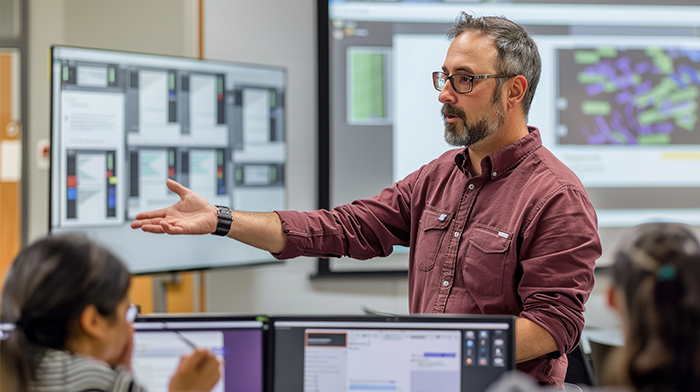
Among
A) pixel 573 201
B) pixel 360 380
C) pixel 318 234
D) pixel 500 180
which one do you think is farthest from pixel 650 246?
pixel 318 234

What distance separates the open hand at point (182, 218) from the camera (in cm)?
152

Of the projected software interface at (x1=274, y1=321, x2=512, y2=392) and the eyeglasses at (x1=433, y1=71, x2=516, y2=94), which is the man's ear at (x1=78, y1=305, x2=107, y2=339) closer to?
the projected software interface at (x1=274, y1=321, x2=512, y2=392)

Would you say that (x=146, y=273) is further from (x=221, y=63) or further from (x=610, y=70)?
(x=610, y=70)

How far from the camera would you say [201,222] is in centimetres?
157

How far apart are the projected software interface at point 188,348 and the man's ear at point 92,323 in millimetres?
141

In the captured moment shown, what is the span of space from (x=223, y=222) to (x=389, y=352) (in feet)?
2.35

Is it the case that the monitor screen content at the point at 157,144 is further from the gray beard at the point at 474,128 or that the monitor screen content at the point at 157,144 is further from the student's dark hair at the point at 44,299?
the student's dark hair at the point at 44,299

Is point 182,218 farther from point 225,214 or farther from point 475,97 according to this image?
point 475,97

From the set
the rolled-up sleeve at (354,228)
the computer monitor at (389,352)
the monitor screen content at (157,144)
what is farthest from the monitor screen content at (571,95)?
the computer monitor at (389,352)

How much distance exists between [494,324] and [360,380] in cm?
25

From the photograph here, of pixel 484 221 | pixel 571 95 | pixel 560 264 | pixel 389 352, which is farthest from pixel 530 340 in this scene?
pixel 571 95

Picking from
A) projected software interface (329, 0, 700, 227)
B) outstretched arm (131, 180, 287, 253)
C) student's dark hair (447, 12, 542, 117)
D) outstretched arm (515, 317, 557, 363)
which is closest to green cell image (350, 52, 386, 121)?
projected software interface (329, 0, 700, 227)

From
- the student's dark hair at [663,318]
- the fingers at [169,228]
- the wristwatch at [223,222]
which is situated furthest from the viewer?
the wristwatch at [223,222]

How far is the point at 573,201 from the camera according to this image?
1491 mm
